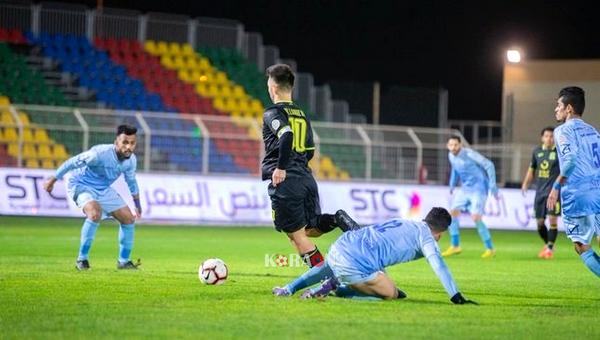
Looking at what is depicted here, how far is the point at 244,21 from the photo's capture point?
172ft

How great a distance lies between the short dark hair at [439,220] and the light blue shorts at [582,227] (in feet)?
6.36

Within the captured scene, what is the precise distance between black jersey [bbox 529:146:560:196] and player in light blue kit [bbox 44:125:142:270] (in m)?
8.69

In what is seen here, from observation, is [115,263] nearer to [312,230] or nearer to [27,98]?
[312,230]

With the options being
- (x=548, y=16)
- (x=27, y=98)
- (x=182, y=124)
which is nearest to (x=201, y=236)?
(x=182, y=124)

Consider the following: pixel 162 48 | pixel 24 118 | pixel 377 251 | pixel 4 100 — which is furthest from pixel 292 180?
pixel 162 48

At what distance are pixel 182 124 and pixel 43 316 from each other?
22.5m

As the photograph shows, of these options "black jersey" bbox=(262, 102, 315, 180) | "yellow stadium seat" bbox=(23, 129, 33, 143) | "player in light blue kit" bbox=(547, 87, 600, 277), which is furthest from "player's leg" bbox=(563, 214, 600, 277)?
"yellow stadium seat" bbox=(23, 129, 33, 143)

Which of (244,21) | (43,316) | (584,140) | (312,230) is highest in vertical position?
(244,21)

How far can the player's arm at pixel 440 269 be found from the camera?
1130 cm

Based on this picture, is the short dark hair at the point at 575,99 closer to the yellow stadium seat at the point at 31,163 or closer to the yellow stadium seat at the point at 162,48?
the yellow stadium seat at the point at 31,163

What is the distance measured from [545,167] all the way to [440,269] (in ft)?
36.9

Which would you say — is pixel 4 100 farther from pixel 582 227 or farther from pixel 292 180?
pixel 582 227

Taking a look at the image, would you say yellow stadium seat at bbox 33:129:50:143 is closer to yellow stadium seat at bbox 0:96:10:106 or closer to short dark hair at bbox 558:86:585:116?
yellow stadium seat at bbox 0:96:10:106

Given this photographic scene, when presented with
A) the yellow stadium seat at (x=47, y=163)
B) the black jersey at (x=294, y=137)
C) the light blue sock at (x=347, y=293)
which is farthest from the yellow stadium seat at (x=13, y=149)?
the light blue sock at (x=347, y=293)
